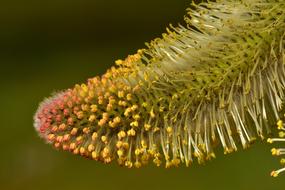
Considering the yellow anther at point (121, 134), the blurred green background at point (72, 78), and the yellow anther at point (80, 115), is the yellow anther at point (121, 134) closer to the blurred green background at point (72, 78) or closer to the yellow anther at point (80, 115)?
the yellow anther at point (80, 115)

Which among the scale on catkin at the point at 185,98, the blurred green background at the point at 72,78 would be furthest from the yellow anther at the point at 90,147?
the blurred green background at the point at 72,78

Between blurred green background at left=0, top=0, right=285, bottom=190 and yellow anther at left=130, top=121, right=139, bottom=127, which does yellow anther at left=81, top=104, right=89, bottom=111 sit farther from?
blurred green background at left=0, top=0, right=285, bottom=190

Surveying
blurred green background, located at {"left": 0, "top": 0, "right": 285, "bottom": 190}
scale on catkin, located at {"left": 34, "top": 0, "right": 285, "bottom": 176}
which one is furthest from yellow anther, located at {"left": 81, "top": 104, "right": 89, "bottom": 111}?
blurred green background, located at {"left": 0, "top": 0, "right": 285, "bottom": 190}

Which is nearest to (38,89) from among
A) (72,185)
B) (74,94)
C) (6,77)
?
(6,77)

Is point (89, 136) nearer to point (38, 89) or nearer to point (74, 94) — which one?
point (74, 94)

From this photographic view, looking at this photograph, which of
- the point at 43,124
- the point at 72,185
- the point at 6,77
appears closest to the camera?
the point at 43,124

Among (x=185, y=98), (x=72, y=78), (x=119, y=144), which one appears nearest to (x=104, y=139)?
(x=119, y=144)

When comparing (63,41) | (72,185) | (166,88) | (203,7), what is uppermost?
(63,41)

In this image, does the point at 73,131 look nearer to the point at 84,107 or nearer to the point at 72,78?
the point at 84,107
